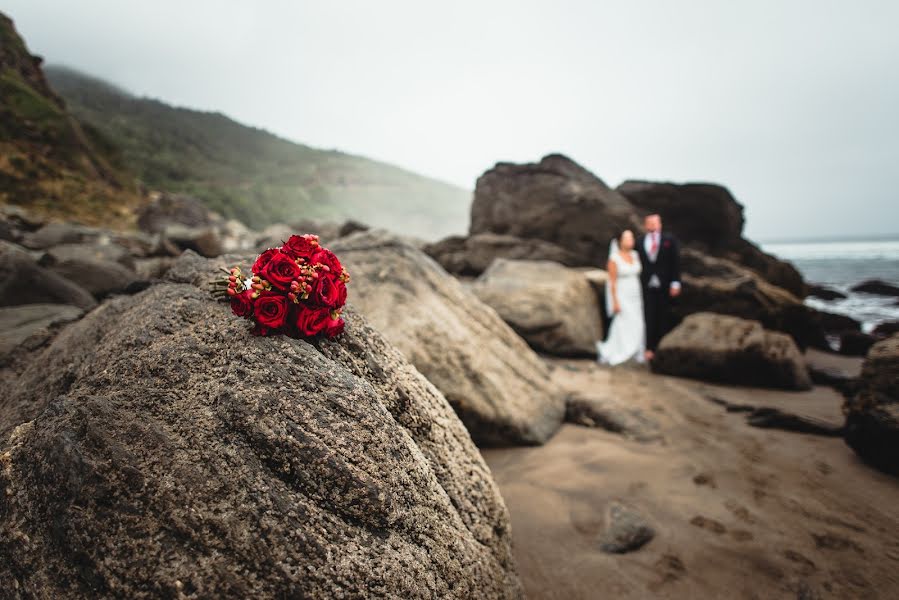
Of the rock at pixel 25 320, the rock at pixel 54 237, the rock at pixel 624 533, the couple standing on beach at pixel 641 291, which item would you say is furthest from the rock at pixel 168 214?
the rock at pixel 624 533

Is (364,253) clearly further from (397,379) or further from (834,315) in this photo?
(834,315)

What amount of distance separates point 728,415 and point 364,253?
14.5 feet

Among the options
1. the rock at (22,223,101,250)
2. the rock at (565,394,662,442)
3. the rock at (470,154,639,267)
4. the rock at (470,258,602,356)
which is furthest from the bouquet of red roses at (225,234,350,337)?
the rock at (22,223,101,250)

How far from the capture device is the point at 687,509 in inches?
104

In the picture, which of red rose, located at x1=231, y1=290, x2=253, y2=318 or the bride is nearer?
red rose, located at x1=231, y1=290, x2=253, y2=318

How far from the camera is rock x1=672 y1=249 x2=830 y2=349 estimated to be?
23.7 feet

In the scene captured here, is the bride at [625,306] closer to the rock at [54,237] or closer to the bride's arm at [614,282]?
the bride's arm at [614,282]

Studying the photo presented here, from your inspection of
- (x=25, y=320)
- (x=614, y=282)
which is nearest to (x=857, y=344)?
(x=614, y=282)

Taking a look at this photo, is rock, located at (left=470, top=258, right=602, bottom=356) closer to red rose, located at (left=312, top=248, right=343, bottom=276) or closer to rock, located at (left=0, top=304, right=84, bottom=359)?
red rose, located at (left=312, top=248, right=343, bottom=276)

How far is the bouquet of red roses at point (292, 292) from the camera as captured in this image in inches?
61.2

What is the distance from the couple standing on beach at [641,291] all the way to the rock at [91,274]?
7514 millimetres

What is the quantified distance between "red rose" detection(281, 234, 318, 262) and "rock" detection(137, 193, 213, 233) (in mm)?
18353

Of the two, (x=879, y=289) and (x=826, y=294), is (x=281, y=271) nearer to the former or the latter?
(x=826, y=294)

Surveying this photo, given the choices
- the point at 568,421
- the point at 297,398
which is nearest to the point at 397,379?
the point at 297,398
